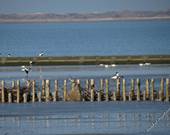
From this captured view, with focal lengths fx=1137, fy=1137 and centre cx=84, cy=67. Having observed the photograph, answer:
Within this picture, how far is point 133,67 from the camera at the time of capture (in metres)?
79.9

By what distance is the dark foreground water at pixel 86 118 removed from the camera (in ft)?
140

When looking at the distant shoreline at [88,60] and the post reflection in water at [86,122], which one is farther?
the distant shoreline at [88,60]

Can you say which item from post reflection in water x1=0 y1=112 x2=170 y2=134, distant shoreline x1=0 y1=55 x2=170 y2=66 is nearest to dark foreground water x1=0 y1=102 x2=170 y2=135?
post reflection in water x1=0 y1=112 x2=170 y2=134

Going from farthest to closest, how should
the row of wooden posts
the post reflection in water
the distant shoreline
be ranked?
the distant shoreline, the row of wooden posts, the post reflection in water

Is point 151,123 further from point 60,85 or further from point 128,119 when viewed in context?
point 60,85

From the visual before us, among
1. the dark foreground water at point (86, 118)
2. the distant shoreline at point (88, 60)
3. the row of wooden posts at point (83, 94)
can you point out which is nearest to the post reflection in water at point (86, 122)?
the dark foreground water at point (86, 118)

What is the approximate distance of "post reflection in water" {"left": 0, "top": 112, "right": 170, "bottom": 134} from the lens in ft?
141

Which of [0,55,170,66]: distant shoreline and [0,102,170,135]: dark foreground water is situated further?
[0,55,170,66]: distant shoreline

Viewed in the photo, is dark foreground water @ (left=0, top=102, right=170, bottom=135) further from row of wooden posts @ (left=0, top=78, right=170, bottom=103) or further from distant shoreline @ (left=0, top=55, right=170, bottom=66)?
distant shoreline @ (left=0, top=55, right=170, bottom=66)

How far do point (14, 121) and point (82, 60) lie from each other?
39838 millimetres

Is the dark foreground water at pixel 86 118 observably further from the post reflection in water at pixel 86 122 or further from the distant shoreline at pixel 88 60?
the distant shoreline at pixel 88 60

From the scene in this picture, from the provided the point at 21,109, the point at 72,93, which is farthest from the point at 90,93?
the point at 21,109

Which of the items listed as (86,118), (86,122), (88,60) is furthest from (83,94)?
(88,60)

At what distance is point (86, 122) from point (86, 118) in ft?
4.52
